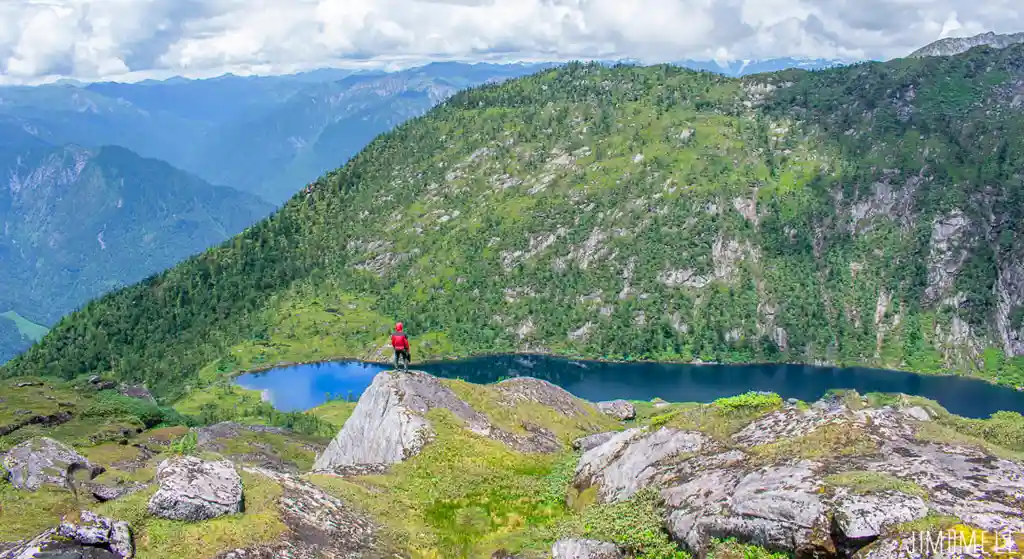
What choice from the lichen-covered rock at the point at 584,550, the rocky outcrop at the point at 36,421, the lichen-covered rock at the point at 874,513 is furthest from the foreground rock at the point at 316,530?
the rocky outcrop at the point at 36,421

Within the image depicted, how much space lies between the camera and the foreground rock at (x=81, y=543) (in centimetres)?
2189

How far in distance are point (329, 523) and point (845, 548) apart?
19.2 meters

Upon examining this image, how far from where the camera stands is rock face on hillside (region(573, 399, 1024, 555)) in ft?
68.5

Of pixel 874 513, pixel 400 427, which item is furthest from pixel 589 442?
pixel 874 513

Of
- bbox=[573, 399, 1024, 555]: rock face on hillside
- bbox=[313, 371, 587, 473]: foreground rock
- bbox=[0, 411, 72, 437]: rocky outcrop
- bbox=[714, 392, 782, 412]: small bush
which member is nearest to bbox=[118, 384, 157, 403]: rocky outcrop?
bbox=[0, 411, 72, 437]: rocky outcrop

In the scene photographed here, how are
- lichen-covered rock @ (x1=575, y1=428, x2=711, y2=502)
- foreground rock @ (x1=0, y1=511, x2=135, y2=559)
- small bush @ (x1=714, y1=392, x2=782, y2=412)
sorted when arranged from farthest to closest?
small bush @ (x1=714, y1=392, x2=782, y2=412), lichen-covered rock @ (x1=575, y1=428, x2=711, y2=502), foreground rock @ (x1=0, y1=511, x2=135, y2=559)

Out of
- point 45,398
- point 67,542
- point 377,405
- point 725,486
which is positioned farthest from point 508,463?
point 45,398

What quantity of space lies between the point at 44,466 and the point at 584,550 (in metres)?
47.1

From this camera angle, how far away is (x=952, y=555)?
A: 1848 centimetres

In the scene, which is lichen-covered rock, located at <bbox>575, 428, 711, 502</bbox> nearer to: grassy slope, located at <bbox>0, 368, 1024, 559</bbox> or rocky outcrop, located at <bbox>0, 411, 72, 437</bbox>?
grassy slope, located at <bbox>0, 368, 1024, 559</bbox>

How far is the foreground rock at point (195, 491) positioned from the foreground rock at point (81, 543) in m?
2.15

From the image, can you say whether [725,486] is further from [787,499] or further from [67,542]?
[67,542]

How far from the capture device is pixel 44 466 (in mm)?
53000

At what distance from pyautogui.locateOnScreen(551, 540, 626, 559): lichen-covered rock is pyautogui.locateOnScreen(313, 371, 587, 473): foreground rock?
16.4 m
